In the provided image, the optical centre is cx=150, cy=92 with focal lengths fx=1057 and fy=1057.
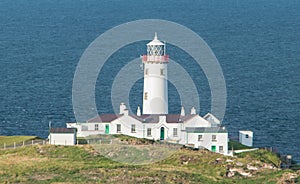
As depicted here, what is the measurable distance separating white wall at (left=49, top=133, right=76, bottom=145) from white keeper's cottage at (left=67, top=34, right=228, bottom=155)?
19.2ft

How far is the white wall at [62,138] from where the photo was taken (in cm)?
8762

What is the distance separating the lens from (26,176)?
78.7 meters

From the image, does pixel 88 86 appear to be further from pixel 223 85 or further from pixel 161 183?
pixel 161 183

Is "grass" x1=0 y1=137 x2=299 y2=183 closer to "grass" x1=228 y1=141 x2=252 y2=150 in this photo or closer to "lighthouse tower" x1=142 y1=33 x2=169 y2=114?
"grass" x1=228 y1=141 x2=252 y2=150

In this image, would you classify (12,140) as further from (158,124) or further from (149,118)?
(158,124)

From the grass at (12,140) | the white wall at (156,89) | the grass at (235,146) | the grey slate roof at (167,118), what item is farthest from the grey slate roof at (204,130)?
the grass at (12,140)

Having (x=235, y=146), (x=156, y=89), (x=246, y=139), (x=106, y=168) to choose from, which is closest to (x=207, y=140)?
(x=235, y=146)

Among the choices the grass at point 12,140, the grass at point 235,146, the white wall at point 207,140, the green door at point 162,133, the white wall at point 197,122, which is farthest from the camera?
the grass at point 235,146

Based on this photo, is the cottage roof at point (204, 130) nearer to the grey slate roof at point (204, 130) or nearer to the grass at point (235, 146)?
the grey slate roof at point (204, 130)

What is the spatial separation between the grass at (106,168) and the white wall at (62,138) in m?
1.21

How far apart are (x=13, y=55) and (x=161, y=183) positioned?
105 metres

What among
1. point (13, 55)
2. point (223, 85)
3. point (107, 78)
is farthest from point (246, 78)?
point (13, 55)

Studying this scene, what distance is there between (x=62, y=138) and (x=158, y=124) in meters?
9.95

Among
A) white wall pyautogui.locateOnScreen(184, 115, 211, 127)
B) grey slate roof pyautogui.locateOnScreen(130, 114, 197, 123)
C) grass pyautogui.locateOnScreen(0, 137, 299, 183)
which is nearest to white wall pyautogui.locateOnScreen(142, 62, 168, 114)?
grey slate roof pyautogui.locateOnScreen(130, 114, 197, 123)
